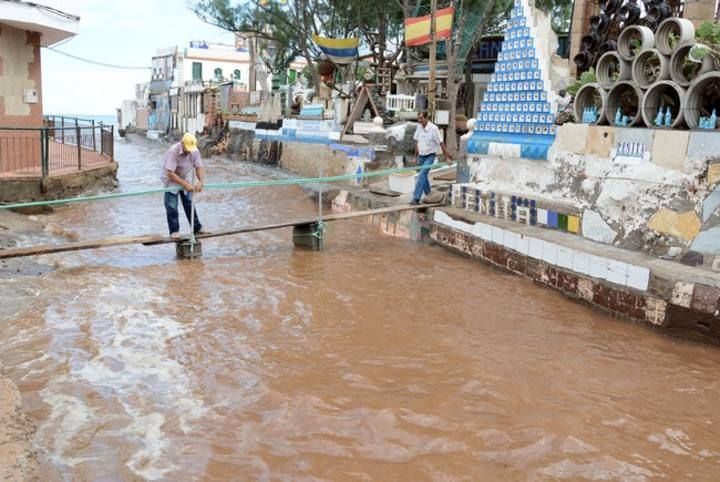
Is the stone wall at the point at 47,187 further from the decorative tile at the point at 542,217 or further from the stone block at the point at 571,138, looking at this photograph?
the stone block at the point at 571,138

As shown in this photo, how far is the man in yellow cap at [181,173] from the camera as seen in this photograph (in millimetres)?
8383

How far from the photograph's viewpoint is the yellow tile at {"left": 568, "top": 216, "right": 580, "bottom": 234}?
7820 millimetres

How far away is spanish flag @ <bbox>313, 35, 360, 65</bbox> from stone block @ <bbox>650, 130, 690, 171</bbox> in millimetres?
19250

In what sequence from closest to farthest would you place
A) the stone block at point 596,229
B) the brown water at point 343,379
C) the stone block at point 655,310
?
the brown water at point 343,379
the stone block at point 655,310
the stone block at point 596,229

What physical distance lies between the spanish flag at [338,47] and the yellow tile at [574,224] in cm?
1843

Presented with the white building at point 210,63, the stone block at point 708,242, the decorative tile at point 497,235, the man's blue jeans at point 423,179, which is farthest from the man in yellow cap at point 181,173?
the white building at point 210,63

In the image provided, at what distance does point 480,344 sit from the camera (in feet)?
19.0

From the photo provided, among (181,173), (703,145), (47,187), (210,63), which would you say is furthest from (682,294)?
(210,63)

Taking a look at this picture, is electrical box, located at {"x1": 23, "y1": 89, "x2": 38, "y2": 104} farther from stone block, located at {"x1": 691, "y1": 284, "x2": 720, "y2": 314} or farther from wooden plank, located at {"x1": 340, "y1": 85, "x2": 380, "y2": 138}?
stone block, located at {"x1": 691, "y1": 284, "x2": 720, "y2": 314}

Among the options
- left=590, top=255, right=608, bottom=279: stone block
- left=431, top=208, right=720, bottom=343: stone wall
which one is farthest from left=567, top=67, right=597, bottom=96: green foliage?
left=590, top=255, right=608, bottom=279: stone block

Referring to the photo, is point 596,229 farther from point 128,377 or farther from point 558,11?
point 558,11

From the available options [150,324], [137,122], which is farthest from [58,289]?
[137,122]

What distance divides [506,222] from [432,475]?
18.4 ft

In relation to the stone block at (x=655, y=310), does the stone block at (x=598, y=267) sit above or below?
above
